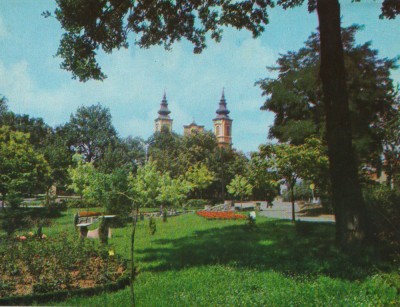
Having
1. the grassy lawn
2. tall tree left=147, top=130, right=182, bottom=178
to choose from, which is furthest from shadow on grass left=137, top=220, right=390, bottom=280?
tall tree left=147, top=130, right=182, bottom=178

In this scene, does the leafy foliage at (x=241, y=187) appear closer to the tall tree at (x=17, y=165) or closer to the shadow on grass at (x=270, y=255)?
the tall tree at (x=17, y=165)

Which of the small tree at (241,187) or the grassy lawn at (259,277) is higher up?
the small tree at (241,187)

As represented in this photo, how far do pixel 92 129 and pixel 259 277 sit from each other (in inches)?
1703

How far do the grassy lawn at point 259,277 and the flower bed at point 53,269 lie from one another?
2.47ft

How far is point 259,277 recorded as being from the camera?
876cm

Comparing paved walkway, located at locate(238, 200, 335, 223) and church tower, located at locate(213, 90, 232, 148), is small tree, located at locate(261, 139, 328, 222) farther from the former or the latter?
church tower, located at locate(213, 90, 232, 148)

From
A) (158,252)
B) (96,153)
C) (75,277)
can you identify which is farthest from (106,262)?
(96,153)

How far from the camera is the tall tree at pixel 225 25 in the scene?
11.4 metres

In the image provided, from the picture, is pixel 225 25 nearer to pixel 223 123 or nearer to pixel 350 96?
pixel 350 96

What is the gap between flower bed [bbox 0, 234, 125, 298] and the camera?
8.55 metres

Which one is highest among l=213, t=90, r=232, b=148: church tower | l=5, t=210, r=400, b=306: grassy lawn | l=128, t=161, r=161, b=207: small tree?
l=213, t=90, r=232, b=148: church tower

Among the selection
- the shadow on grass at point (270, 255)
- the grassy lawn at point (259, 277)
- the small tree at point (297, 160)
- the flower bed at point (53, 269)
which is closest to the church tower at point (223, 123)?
the small tree at point (297, 160)

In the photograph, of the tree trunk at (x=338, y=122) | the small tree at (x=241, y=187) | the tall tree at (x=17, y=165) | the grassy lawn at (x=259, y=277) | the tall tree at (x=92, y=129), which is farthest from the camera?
the tall tree at (x=92, y=129)

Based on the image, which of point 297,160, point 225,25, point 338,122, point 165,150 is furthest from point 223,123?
point 338,122
